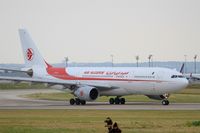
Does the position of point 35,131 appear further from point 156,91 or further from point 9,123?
point 156,91

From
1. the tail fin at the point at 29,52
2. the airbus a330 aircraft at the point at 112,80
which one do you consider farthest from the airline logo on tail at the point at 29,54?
the airbus a330 aircraft at the point at 112,80

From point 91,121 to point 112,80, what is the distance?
88.6 feet

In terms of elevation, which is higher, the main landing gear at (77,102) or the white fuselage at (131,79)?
the white fuselage at (131,79)

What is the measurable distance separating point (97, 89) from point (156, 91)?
6.79 meters

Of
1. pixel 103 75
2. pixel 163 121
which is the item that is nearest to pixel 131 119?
pixel 163 121

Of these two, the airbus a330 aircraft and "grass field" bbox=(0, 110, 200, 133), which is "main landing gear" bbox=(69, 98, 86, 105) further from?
"grass field" bbox=(0, 110, 200, 133)

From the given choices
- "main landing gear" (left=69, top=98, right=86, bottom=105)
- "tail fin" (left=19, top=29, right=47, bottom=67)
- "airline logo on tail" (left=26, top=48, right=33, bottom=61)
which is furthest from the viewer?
"airline logo on tail" (left=26, top=48, right=33, bottom=61)

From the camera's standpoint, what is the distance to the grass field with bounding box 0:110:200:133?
128 feet

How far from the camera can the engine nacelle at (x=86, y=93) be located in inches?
2746

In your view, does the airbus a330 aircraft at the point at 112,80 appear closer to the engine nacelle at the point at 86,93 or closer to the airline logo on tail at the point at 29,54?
the engine nacelle at the point at 86,93

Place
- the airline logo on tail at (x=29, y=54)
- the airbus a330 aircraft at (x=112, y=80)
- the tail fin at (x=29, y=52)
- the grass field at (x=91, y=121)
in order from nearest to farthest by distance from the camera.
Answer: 1. the grass field at (x=91, y=121)
2. the airbus a330 aircraft at (x=112, y=80)
3. the tail fin at (x=29, y=52)
4. the airline logo on tail at (x=29, y=54)

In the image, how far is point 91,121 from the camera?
45.6 m

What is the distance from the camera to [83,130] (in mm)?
38438

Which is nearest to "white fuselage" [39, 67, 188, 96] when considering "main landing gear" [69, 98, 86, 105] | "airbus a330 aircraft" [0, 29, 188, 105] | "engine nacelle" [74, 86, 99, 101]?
"airbus a330 aircraft" [0, 29, 188, 105]
